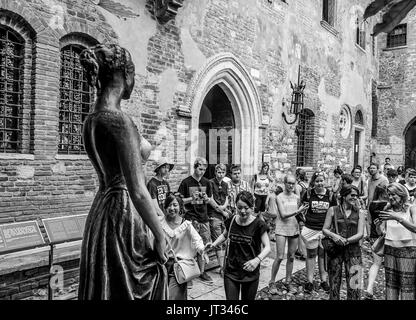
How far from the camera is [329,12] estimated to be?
13.3m

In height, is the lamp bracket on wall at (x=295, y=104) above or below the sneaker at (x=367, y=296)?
above

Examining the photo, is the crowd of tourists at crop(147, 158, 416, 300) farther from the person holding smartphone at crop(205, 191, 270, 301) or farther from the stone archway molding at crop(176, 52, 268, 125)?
the stone archway molding at crop(176, 52, 268, 125)

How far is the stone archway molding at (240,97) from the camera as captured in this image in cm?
820

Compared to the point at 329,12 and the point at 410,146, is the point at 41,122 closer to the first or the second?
the point at 329,12

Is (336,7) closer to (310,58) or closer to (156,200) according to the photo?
(310,58)

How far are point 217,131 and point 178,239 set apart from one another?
659 centimetres

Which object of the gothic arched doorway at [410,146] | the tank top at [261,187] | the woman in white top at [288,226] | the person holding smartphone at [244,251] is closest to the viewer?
the person holding smartphone at [244,251]

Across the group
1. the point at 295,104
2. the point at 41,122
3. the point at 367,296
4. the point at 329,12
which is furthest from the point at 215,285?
the point at 329,12

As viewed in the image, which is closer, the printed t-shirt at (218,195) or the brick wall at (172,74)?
the brick wall at (172,74)

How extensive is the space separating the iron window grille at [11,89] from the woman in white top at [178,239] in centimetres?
298

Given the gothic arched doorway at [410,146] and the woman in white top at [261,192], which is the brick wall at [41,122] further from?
the gothic arched doorway at [410,146]

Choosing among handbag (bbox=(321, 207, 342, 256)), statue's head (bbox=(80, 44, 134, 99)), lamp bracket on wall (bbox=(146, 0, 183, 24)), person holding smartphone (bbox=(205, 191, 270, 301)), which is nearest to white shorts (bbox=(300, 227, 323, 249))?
handbag (bbox=(321, 207, 342, 256))

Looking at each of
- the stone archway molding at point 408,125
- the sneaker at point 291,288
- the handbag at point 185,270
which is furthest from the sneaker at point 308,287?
the stone archway molding at point 408,125

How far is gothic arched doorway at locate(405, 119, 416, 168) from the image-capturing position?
18.4 metres
